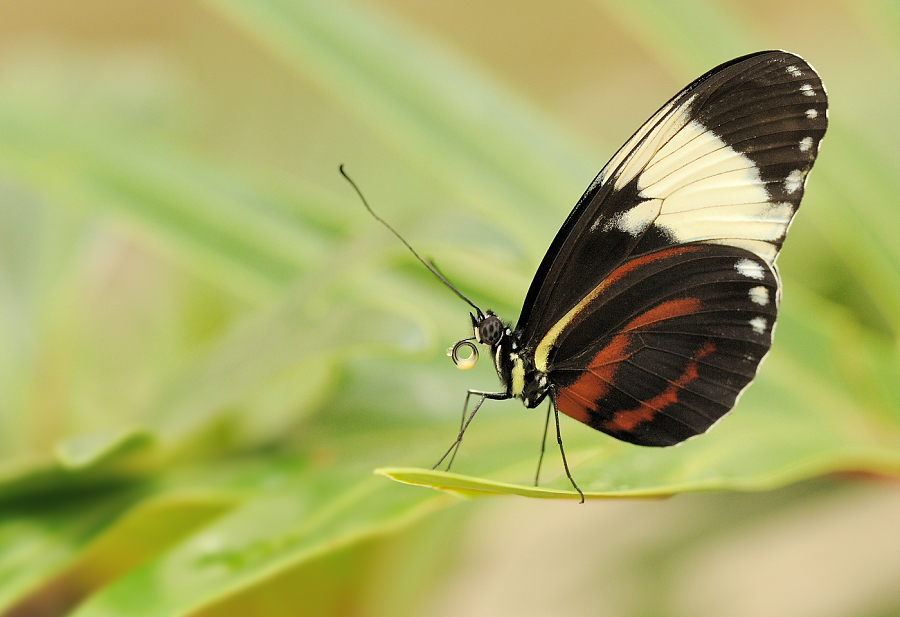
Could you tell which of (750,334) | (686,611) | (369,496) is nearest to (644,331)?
(750,334)

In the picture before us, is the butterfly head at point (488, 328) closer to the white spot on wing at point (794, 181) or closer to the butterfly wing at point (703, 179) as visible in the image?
the butterfly wing at point (703, 179)

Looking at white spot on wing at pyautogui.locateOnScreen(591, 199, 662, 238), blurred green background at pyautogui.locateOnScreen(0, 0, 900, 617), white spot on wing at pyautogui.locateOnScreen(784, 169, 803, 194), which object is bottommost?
blurred green background at pyautogui.locateOnScreen(0, 0, 900, 617)

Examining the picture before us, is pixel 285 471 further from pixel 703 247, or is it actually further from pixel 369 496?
pixel 703 247

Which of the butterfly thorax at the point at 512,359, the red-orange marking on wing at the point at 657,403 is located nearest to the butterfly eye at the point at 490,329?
the butterfly thorax at the point at 512,359

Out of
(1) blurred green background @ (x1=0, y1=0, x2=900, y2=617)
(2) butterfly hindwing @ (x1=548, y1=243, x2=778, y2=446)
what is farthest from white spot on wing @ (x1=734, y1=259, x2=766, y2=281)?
(1) blurred green background @ (x1=0, y1=0, x2=900, y2=617)

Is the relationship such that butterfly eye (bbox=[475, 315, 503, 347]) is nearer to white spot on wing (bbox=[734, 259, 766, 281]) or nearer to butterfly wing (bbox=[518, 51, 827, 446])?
butterfly wing (bbox=[518, 51, 827, 446])

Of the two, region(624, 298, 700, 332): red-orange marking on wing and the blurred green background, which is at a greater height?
region(624, 298, 700, 332): red-orange marking on wing

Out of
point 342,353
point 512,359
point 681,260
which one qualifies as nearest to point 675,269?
point 681,260

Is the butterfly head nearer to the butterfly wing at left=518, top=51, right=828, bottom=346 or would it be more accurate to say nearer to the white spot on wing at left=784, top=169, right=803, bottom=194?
the butterfly wing at left=518, top=51, right=828, bottom=346
